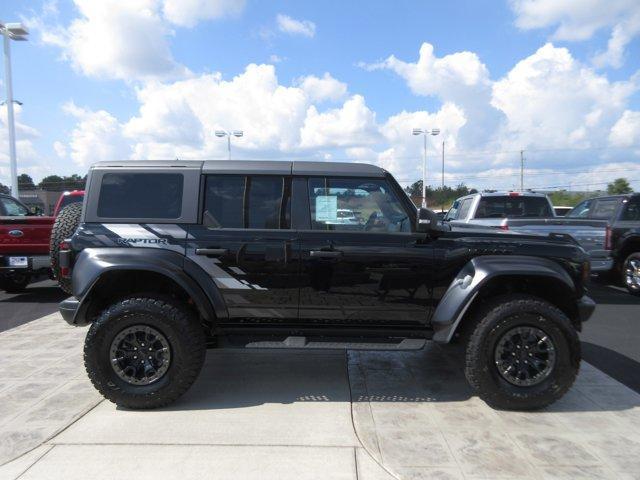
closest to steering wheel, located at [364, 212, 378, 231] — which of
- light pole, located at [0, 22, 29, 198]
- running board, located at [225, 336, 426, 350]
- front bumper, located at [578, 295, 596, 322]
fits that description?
running board, located at [225, 336, 426, 350]

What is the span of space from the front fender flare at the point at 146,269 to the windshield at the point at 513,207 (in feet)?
20.4

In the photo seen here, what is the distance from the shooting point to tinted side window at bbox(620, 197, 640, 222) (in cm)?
900

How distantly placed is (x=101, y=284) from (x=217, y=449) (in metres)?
1.61

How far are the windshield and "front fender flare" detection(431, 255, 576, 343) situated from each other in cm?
510

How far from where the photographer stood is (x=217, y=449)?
3.32 meters

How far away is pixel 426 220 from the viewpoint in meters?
3.86

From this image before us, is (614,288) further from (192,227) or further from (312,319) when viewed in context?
(192,227)

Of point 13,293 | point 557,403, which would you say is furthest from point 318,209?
point 13,293

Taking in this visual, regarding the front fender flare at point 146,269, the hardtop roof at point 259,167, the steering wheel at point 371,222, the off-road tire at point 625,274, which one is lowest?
the off-road tire at point 625,274

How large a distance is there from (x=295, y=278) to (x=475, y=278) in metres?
1.40

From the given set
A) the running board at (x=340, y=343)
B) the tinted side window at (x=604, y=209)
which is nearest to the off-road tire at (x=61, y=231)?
the running board at (x=340, y=343)

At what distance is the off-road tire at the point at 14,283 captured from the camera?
8.99 m

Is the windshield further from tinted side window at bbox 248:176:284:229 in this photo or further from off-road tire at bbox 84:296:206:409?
off-road tire at bbox 84:296:206:409

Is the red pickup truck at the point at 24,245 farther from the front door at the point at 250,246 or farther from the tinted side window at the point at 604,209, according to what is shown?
the tinted side window at the point at 604,209
